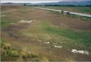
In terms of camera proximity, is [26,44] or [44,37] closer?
[26,44]

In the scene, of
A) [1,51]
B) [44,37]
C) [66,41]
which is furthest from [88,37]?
[1,51]

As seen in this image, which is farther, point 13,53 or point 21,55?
point 13,53

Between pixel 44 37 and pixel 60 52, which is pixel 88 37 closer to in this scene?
pixel 44 37

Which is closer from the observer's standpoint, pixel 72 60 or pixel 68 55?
pixel 72 60

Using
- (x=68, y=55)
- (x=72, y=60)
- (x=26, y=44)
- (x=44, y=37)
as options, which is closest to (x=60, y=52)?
(x=68, y=55)

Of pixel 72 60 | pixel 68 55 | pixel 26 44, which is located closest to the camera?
pixel 72 60

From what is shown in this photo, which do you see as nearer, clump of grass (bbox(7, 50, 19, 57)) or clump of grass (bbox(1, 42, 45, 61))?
clump of grass (bbox(1, 42, 45, 61))

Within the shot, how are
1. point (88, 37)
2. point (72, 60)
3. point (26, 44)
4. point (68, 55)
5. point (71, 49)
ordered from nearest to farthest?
point (72, 60) → point (68, 55) → point (71, 49) → point (26, 44) → point (88, 37)

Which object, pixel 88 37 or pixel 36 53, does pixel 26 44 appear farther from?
pixel 88 37

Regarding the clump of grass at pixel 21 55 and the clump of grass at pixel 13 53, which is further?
the clump of grass at pixel 13 53
